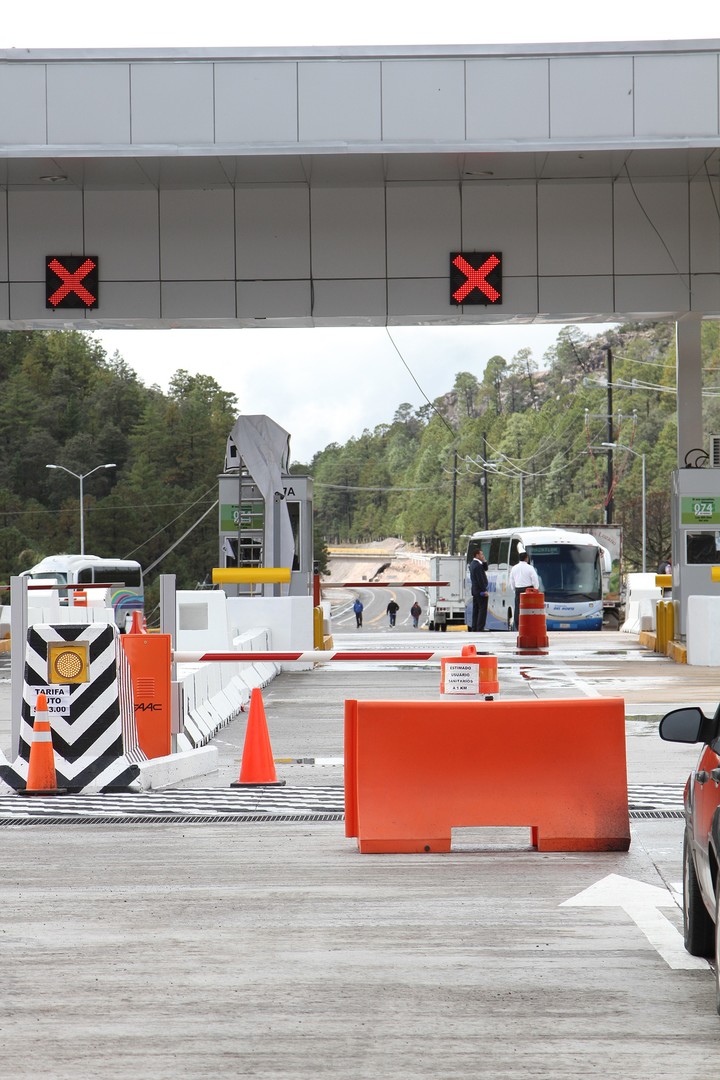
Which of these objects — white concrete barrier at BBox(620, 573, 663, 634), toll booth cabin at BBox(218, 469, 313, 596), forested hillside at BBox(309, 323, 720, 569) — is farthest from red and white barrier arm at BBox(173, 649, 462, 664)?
forested hillside at BBox(309, 323, 720, 569)

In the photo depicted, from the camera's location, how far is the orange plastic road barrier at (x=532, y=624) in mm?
25547

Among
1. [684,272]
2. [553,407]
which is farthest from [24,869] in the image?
[553,407]

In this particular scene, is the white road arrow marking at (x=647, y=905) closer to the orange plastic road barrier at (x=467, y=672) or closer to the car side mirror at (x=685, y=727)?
the car side mirror at (x=685, y=727)

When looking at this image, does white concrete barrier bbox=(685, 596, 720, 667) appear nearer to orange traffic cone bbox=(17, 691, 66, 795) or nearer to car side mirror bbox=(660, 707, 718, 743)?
orange traffic cone bbox=(17, 691, 66, 795)

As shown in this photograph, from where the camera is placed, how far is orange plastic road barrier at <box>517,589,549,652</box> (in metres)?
25.5

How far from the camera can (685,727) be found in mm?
5770

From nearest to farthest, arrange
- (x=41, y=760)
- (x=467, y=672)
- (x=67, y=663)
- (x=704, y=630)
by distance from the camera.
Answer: (x=467, y=672), (x=41, y=760), (x=67, y=663), (x=704, y=630)

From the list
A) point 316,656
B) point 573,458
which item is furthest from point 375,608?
point 316,656

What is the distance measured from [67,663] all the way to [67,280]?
11.4 m

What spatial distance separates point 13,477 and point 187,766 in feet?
372

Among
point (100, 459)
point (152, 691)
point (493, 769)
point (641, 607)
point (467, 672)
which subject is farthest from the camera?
point (100, 459)

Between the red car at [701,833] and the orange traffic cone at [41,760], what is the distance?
5.57 meters

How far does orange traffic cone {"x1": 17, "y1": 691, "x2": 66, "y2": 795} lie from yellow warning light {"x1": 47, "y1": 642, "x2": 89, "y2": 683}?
0.69ft

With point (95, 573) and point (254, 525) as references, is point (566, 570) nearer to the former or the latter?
point (95, 573)
